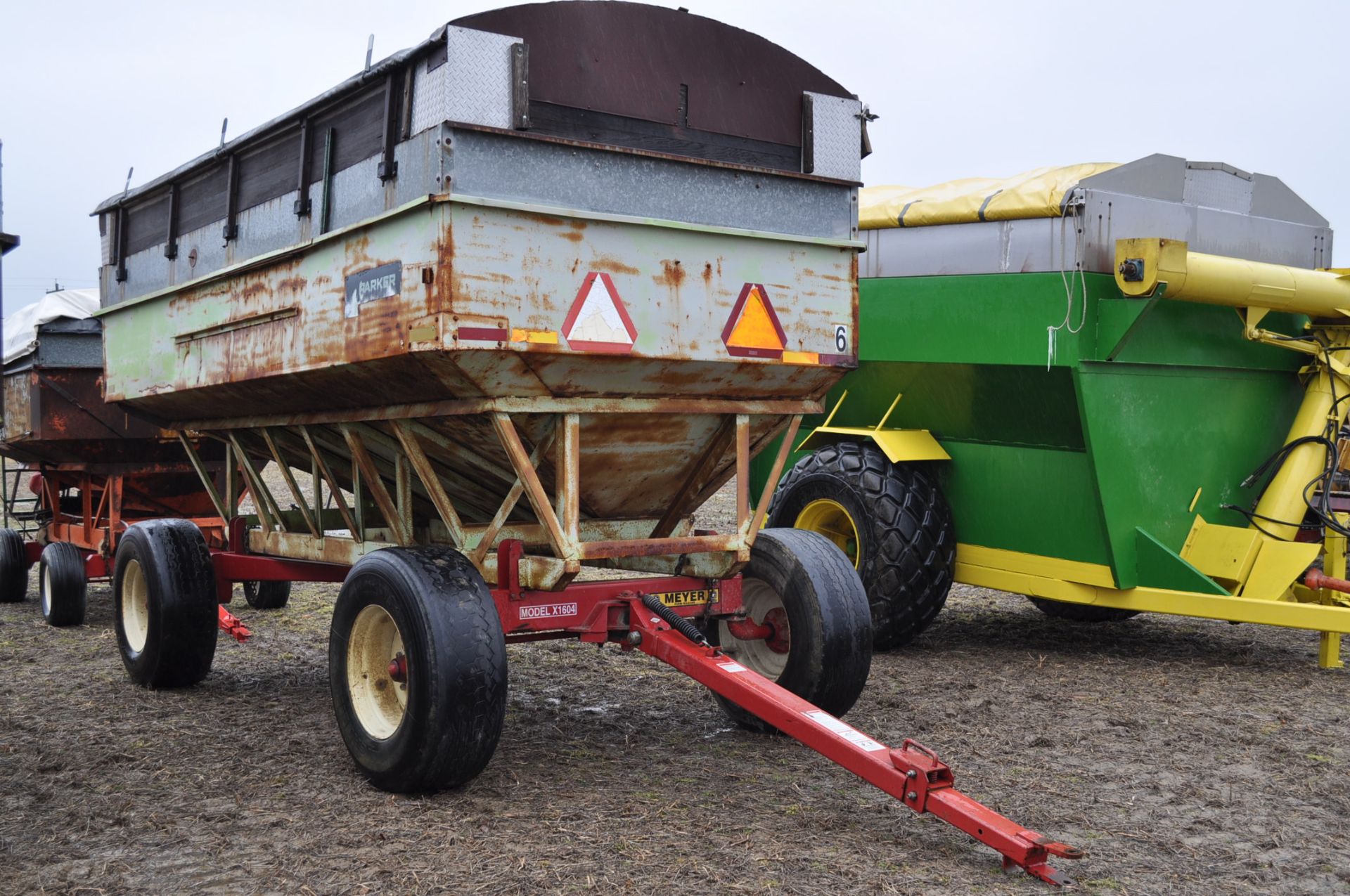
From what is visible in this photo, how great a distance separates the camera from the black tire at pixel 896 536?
24.3 ft

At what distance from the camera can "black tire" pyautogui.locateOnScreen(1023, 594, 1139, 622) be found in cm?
862

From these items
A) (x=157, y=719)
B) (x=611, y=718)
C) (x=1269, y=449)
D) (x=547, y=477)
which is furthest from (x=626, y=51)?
(x=1269, y=449)

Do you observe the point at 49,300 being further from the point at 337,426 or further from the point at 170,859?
the point at 170,859

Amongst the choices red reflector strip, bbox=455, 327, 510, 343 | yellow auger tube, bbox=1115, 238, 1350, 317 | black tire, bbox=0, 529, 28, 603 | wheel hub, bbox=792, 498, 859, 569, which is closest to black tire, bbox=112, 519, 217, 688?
red reflector strip, bbox=455, 327, 510, 343

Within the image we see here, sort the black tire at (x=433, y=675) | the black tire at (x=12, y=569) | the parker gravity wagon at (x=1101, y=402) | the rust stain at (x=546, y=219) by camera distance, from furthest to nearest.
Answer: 1. the black tire at (x=12, y=569)
2. the parker gravity wagon at (x=1101, y=402)
3. the rust stain at (x=546, y=219)
4. the black tire at (x=433, y=675)

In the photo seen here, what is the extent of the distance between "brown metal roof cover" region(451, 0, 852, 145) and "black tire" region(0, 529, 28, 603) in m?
7.38

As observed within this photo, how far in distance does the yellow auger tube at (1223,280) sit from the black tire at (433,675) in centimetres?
389

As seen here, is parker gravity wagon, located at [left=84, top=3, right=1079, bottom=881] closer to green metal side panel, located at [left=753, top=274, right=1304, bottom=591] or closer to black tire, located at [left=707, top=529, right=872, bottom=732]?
black tire, located at [left=707, top=529, right=872, bottom=732]

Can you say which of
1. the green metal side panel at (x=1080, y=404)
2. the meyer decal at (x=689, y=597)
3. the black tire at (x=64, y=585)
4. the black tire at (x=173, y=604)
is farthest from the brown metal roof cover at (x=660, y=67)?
the black tire at (x=64, y=585)

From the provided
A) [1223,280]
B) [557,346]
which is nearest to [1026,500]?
[1223,280]

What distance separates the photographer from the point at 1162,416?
716 cm

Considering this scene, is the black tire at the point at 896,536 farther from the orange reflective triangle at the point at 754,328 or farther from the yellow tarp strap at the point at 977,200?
the orange reflective triangle at the point at 754,328

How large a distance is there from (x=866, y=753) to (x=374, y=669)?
6.55 ft

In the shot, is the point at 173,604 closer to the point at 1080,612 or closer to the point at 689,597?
the point at 689,597
